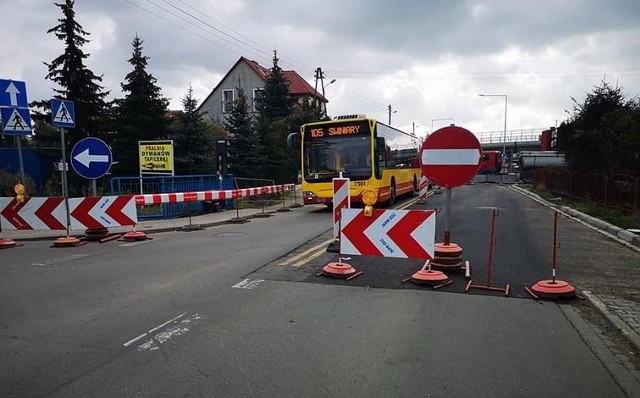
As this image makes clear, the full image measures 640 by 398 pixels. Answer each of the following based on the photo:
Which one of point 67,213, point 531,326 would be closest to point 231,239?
point 67,213

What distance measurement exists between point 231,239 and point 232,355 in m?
7.78

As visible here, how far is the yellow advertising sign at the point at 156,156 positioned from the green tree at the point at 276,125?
10.4m

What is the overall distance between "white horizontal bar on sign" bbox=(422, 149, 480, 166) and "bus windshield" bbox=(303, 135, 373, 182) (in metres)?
11.1

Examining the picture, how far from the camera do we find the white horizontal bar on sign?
7.26 meters

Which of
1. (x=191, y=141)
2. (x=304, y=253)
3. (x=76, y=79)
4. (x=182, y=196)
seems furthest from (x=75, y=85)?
(x=304, y=253)

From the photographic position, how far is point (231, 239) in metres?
12.2

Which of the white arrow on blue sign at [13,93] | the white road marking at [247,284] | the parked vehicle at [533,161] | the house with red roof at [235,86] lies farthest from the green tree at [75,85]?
the parked vehicle at [533,161]

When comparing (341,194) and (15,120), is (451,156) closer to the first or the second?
(341,194)

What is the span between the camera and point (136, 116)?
25.2 m

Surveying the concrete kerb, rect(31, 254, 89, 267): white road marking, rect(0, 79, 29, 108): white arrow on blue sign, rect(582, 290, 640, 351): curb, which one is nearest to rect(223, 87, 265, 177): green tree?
the concrete kerb

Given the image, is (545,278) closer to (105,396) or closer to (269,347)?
(269,347)

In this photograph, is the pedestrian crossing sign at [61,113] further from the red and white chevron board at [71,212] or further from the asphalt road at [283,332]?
the asphalt road at [283,332]

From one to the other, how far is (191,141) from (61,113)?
13.1m

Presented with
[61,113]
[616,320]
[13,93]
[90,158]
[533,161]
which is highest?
[13,93]
